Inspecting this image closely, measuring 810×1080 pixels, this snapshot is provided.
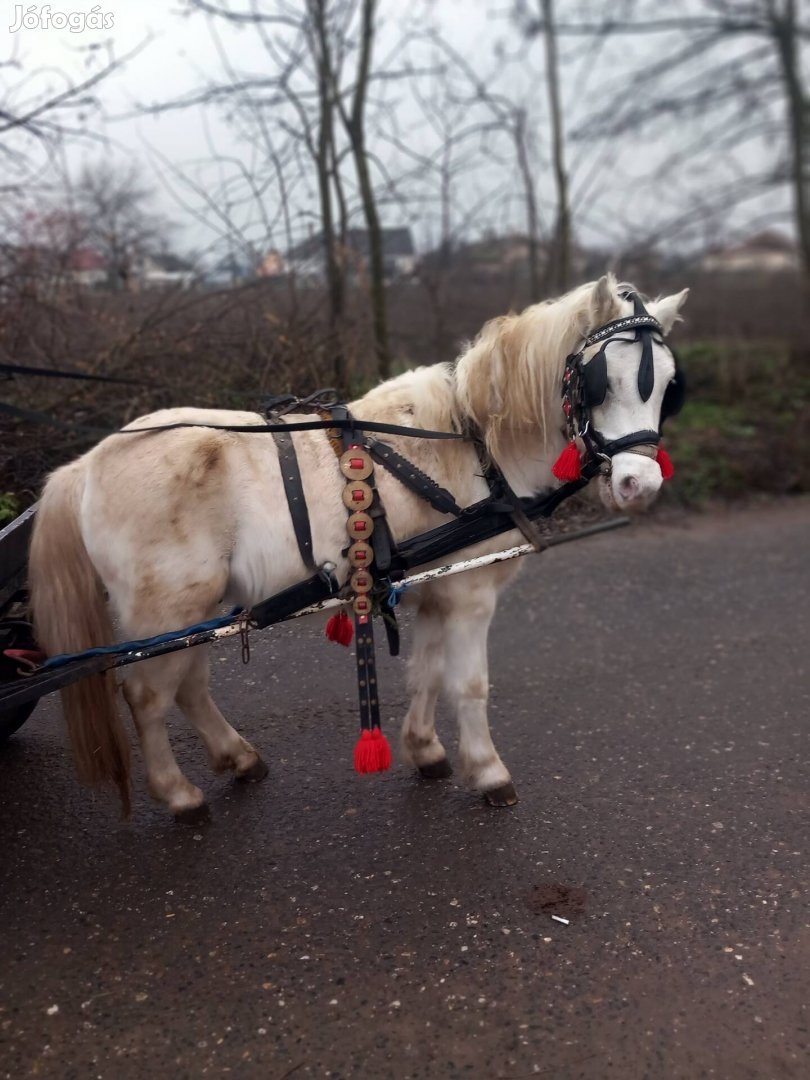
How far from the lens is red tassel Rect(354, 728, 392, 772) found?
2824 mm

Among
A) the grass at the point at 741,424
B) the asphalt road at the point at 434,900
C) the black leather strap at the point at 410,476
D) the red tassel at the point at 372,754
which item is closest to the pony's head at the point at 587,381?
the black leather strap at the point at 410,476

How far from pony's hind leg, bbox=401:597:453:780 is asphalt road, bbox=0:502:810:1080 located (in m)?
0.10

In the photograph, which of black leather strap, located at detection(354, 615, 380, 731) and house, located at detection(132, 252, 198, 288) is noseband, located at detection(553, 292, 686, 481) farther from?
house, located at detection(132, 252, 198, 288)

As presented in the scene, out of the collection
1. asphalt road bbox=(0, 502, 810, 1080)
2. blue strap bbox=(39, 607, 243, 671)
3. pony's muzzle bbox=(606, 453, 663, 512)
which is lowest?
asphalt road bbox=(0, 502, 810, 1080)

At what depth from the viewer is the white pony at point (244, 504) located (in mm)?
2721

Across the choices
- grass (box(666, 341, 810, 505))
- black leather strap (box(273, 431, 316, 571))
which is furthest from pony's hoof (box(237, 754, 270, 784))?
grass (box(666, 341, 810, 505))

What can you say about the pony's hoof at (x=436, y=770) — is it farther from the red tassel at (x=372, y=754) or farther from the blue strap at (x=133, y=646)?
the blue strap at (x=133, y=646)

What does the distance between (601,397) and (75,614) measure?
5.87ft

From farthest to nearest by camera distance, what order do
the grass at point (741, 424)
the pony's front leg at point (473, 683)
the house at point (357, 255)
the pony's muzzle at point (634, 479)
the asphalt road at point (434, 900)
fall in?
the grass at point (741, 424)
the house at point (357, 255)
the pony's front leg at point (473, 683)
the pony's muzzle at point (634, 479)
the asphalt road at point (434, 900)

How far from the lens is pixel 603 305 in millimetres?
2791

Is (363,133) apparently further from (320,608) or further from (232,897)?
(232,897)

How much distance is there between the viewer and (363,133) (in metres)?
7.59

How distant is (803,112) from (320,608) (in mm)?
11587

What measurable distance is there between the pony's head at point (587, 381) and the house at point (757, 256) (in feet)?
34.4
